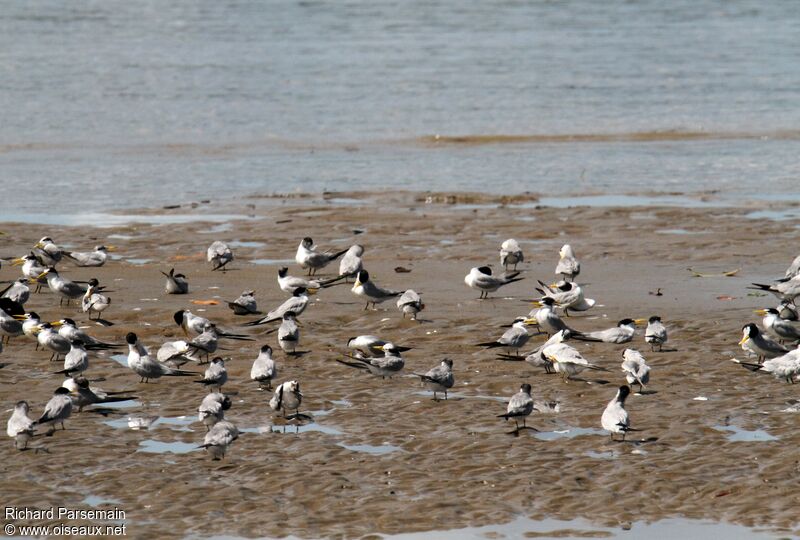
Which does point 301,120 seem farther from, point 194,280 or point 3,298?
point 3,298

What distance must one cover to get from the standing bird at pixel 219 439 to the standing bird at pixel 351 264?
6.64 metres

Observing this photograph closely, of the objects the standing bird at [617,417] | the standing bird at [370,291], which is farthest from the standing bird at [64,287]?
the standing bird at [617,417]

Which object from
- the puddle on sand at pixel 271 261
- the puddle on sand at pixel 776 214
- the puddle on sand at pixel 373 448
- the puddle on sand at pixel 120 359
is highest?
the puddle on sand at pixel 373 448

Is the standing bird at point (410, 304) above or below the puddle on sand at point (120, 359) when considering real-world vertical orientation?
above

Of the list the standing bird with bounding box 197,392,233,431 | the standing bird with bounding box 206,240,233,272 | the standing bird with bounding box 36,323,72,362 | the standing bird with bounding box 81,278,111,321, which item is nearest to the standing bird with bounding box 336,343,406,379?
the standing bird with bounding box 197,392,233,431

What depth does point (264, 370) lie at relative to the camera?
12102 mm

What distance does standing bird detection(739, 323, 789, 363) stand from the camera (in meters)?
12.5

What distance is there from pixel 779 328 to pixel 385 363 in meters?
4.23

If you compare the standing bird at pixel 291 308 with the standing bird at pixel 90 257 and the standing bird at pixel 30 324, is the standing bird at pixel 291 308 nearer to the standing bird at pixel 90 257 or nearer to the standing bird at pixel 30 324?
the standing bird at pixel 30 324

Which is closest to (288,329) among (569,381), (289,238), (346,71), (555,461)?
(569,381)

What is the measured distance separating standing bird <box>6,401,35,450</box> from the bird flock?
0.01 metres

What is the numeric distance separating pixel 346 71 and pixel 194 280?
89.7ft

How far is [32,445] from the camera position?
413 inches

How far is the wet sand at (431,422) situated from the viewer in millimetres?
9148
